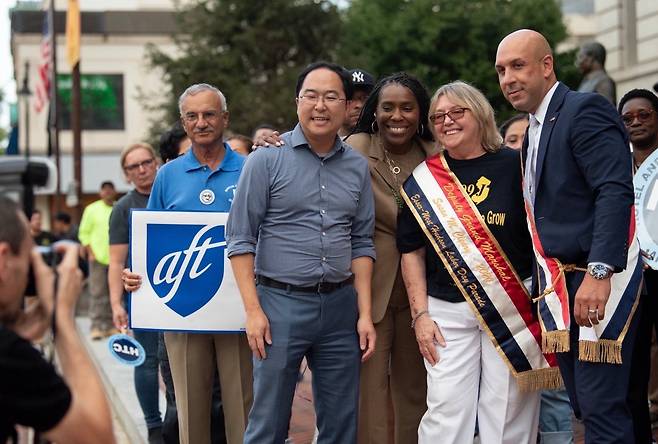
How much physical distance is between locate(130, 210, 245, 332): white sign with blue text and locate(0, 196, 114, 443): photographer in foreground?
2.30 metres

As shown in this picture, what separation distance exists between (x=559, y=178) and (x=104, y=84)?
33.5m

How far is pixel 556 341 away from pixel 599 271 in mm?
405

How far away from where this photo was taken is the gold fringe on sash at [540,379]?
430 centimetres

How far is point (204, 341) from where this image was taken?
4.98 metres

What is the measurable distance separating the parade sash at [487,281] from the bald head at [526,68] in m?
0.52

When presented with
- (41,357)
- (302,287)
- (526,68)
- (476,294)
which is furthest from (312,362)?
(41,357)

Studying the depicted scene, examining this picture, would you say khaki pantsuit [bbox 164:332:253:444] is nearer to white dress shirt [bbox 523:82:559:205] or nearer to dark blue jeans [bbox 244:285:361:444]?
dark blue jeans [bbox 244:285:361:444]

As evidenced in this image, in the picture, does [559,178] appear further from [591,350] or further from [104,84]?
[104,84]

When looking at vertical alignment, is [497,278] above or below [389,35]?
below

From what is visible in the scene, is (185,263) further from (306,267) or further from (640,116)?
(640,116)

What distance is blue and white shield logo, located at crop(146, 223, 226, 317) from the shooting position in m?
4.91

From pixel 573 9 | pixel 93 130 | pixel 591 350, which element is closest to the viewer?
pixel 591 350

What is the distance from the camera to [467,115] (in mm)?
4434

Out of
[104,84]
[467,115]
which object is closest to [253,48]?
[104,84]
